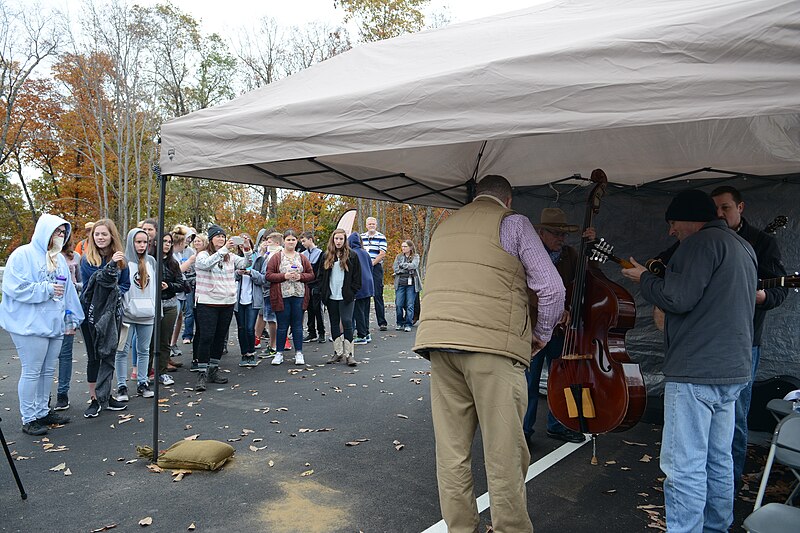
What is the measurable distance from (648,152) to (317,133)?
309 cm

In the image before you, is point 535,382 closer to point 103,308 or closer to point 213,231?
point 103,308

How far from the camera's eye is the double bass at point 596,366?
11.2 feet

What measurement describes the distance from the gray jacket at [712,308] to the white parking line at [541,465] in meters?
1.40

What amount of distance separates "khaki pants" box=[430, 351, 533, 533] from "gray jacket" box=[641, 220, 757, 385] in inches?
32.6

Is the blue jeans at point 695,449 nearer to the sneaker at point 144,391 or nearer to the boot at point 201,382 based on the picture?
the boot at point 201,382

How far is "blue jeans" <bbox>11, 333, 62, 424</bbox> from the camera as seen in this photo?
477 centimetres

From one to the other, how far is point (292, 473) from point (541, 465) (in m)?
1.91

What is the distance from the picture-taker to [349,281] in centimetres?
795

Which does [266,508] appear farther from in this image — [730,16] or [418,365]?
[418,365]

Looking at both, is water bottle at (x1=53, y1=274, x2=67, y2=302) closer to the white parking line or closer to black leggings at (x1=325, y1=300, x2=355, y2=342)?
black leggings at (x1=325, y1=300, x2=355, y2=342)

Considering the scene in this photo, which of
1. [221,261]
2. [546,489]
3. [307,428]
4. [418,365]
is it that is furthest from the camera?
[418,365]

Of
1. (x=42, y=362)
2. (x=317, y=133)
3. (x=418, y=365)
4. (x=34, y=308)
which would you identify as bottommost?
(x=418, y=365)

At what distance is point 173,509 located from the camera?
343cm

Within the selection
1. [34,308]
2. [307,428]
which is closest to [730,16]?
[307,428]
